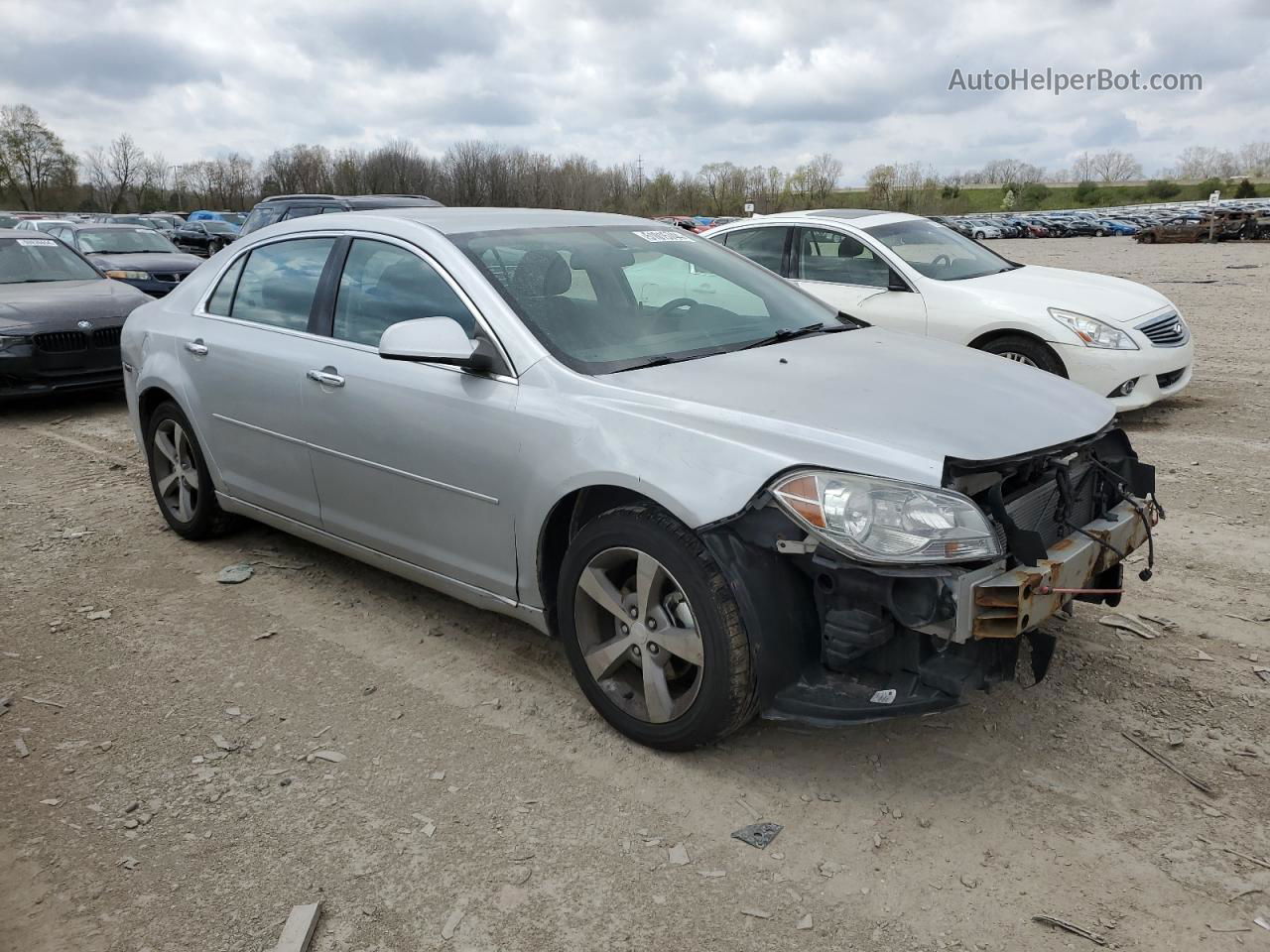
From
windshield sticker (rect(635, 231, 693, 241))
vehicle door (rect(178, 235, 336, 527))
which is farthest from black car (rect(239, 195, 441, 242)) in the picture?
windshield sticker (rect(635, 231, 693, 241))

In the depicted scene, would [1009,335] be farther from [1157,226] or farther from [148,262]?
[1157,226]

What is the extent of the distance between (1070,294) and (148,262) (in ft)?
39.6

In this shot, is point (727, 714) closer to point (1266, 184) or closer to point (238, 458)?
point (238, 458)

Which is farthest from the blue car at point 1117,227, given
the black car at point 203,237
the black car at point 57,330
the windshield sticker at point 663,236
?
the windshield sticker at point 663,236

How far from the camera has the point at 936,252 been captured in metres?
8.17

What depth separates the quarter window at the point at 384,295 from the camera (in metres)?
3.75

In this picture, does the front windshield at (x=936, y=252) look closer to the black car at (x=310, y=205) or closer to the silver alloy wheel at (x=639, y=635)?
the silver alloy wheel at (x=639, y=635)

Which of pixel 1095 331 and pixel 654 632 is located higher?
pixel 1095 331

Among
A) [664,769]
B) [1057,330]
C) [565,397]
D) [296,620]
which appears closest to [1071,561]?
[664,769]

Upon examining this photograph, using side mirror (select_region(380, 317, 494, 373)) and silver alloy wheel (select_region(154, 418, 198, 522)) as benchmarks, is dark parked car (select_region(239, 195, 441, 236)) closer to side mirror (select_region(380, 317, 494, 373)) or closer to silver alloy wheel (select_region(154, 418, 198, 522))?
silver alloy wheel (select_region(154, 418, 198, 522))

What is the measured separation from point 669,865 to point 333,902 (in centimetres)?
90

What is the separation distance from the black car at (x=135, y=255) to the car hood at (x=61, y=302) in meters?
3.36

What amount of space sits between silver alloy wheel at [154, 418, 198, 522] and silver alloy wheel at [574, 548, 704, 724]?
278 centimetres

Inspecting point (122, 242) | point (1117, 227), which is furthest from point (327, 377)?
point (1117, 227)
